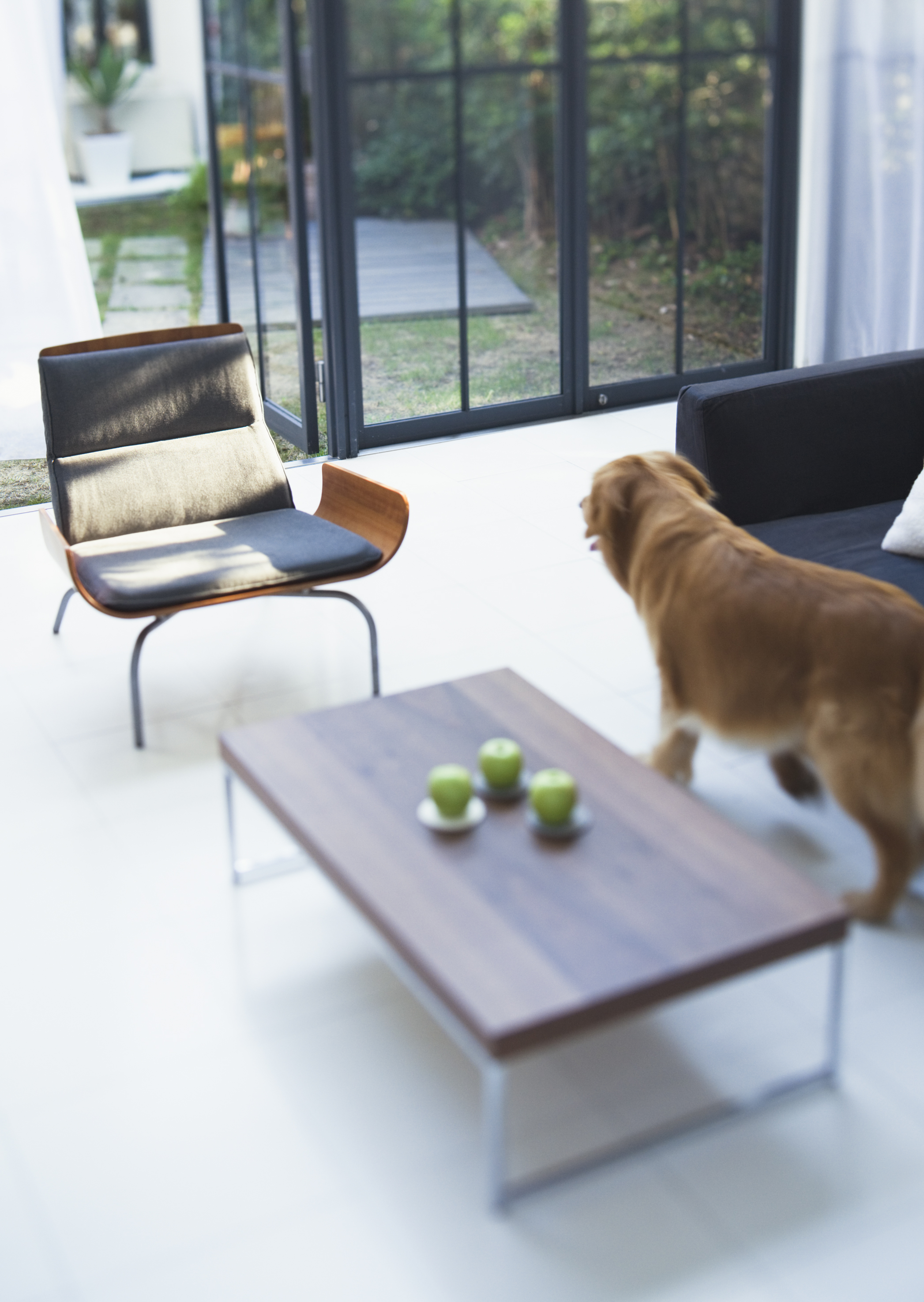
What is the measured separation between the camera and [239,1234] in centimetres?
197

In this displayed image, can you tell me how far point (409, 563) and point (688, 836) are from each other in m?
2.31

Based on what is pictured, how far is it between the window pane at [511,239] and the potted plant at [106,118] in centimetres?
586

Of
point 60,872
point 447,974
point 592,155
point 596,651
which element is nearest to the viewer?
point 447,974

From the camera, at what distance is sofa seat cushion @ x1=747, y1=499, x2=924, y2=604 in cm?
321

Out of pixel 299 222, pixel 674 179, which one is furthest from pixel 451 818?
pixel 674 179

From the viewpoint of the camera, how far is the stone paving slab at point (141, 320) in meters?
7.58

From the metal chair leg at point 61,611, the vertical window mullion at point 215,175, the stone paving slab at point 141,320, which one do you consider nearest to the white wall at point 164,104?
the stone paving slab at point 141,320

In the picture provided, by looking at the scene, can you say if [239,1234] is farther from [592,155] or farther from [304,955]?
[592,155]

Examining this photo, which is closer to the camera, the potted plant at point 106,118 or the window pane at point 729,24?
the window pane at point 729,24

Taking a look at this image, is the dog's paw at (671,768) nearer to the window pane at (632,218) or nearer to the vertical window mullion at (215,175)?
the window pane at (632,218)

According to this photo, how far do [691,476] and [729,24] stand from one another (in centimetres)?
354

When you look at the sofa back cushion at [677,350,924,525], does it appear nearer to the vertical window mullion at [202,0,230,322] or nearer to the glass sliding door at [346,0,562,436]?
the glass sliding door at [346,0,562,436]

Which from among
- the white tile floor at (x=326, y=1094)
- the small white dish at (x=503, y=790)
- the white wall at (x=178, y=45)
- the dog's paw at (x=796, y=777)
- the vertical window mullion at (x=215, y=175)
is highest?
the white wall at (x=178, y=45)

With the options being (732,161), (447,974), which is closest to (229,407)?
(447,974)
